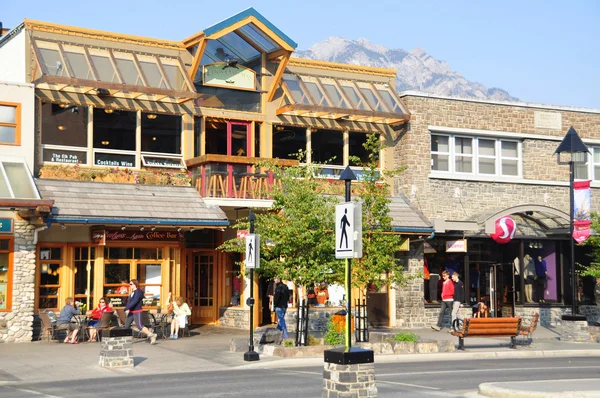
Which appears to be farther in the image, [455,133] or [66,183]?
[455,133]

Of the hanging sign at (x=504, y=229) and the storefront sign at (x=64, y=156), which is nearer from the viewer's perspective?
the storefront sign at (x=64, y=156)

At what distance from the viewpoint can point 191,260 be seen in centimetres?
3111

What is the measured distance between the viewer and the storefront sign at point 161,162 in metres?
28.7

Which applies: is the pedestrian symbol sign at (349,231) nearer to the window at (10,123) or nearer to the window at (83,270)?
the window at (83,270)

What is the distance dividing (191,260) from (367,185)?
8890mm

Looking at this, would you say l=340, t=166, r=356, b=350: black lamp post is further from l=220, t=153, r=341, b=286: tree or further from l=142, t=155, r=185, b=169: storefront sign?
l=142, t=155, r=185, b=169: storefront sign

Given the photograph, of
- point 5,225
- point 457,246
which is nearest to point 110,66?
point 5,225

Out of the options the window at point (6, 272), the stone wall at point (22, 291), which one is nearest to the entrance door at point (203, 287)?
the stone wall at point (22, 291)

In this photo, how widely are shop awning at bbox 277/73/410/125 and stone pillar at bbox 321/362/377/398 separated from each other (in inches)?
704

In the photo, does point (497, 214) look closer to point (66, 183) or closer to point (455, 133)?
point (455, 133)

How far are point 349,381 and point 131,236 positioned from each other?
15510 mm

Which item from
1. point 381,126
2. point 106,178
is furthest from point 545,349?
point 106,178

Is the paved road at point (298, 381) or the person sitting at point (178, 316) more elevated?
the person sitting at point (178, 316)

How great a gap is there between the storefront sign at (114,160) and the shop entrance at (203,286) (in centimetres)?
445
